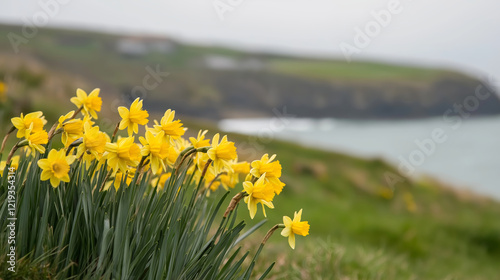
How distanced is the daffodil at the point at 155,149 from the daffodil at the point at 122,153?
0.04m

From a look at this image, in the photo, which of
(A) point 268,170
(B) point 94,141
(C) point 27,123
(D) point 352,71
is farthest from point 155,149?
(D) point 352,71

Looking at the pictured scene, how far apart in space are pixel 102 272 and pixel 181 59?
97317 mm

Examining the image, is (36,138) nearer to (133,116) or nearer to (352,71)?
(133,116)

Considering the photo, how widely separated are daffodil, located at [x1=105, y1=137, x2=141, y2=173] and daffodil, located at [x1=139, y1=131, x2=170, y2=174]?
0.04 meters

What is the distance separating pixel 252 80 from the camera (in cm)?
9312

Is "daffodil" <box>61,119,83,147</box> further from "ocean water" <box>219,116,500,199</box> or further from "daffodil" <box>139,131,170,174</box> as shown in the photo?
"ocean water" <box>219,116,500,199</box>

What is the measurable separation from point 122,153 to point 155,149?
14 centimetres

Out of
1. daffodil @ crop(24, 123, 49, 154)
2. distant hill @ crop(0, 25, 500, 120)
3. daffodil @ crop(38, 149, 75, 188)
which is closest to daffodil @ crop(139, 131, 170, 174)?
daffodil @ crop(38, 149, 75, 188)

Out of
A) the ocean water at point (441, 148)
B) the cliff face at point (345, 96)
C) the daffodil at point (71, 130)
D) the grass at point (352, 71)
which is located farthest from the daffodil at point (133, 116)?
the grass at point (352, 71)

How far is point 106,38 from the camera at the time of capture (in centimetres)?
9206

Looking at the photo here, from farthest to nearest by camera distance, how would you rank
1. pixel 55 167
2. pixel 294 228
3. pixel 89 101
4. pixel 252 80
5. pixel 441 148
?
pixel 252 80, pixel 441 148, pixel 89 101, pixel 294 228, pixel 55 167

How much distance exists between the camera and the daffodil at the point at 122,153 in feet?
5.72

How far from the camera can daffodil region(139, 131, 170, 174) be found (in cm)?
183

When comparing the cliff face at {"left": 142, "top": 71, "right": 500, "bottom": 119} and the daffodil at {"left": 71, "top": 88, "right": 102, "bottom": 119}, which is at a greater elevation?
the cliff face at {"left": 142, "top": 71, "right": 500, "bottom": 119}
